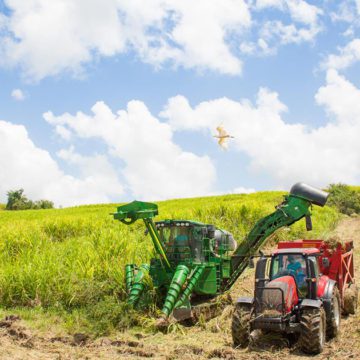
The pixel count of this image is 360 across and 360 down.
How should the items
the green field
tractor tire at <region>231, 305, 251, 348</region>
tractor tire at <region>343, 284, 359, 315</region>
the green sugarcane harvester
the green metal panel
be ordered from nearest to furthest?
tractor tire at <region>231, 305, 251, 348</region>, tractor tire at <region>343, 284, 359, 315</region>, the green sugarcane harvester, the green field, the green metal panel

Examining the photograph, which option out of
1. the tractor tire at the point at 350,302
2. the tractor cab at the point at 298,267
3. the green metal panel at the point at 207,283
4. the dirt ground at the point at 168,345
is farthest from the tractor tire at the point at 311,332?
the green metal panel at the point at 207,283

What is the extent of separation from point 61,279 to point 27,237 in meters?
4.80

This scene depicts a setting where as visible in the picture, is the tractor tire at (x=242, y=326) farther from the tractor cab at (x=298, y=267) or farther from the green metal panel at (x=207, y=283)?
the green metal panel at (x=207, y=283)

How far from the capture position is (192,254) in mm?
11797

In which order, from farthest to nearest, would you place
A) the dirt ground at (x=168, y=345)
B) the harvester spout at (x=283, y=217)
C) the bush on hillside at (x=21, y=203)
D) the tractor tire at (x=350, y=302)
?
1. the bush on hillside at (x=21, y=203)
2. the harvester spout at (x=283, y=217)
3. the tractor tire at (x=350, y=302)
4. the dirt ground at (x=168, y=345)

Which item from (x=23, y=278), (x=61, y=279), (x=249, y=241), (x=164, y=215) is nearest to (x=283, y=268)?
(x=249, y=241)

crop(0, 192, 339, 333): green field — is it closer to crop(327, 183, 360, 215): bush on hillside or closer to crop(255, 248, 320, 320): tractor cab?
crop(255, 248, 320, 320): tractor cab

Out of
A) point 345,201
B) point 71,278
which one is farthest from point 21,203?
point 71,278

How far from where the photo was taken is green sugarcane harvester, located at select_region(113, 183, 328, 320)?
10539 mm

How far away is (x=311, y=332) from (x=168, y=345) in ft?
8.64

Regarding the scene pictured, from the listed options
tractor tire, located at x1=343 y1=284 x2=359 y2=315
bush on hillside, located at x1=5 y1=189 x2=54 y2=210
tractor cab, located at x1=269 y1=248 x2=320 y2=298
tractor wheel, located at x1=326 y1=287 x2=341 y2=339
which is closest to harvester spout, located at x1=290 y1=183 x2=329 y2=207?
tractor tire, located at x1=343 y1=284 x2=359 y2=315

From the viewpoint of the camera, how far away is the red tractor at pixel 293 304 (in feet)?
25.8

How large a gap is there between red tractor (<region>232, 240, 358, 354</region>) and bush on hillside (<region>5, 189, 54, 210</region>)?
5410 centimetres

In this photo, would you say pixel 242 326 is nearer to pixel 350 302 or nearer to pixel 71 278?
pixel 350 302
